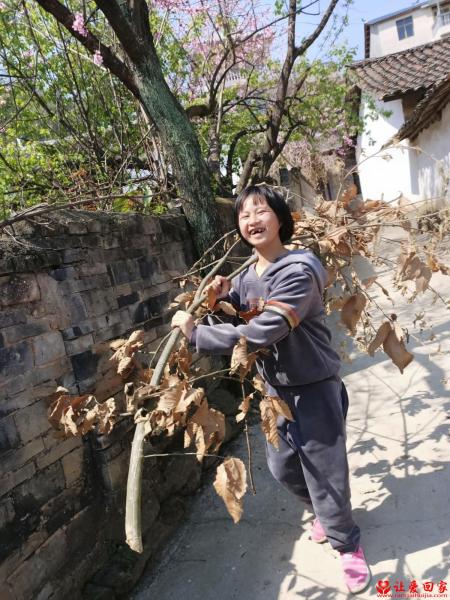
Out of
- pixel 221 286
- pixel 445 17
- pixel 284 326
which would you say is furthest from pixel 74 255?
pixel 445 17

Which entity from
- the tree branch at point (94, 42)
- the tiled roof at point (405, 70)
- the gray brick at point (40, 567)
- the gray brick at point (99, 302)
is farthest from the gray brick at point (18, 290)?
the tiled roof at point (405, 70)

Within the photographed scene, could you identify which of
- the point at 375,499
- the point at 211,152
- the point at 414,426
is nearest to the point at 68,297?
the point at 375,499

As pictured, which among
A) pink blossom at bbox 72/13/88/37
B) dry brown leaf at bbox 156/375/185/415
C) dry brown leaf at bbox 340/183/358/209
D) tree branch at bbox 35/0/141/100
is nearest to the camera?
dry brown leaf at bbox 156/375/185/415

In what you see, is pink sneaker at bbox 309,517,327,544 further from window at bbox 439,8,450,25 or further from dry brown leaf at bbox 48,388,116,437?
window at bbox 439,8,450,25

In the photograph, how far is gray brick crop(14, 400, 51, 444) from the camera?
202cm

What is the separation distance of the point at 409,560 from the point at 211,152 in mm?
4780

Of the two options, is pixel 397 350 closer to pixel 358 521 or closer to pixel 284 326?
pixel 284 326

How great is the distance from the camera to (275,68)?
7.43 m

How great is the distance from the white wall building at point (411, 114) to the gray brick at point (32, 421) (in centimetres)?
724

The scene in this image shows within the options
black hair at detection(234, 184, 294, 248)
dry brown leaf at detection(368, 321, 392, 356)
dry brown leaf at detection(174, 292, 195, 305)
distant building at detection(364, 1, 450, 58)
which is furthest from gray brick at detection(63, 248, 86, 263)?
distant building at detection(364, 1, 450, 58)

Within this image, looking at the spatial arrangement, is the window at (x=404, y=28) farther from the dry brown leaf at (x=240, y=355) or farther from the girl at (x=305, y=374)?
the dry brown leaf at (x=240, y=355)

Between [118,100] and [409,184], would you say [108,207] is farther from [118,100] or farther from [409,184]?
[409,184]

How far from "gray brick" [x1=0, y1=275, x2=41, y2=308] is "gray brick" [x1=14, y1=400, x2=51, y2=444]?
50 cm

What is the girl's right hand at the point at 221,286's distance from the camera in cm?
211
